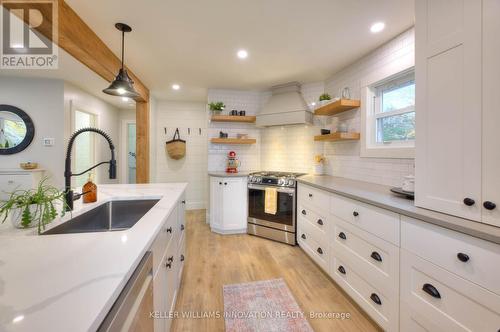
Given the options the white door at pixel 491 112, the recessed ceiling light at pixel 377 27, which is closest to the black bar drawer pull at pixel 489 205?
the white door at pixel 491 112

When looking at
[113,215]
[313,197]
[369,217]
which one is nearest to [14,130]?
[113,215]

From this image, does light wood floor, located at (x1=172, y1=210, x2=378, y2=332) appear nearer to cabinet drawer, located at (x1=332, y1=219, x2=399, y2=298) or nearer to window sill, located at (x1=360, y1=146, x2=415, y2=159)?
cabinet drawer, located at (x1=332, y1=219, x2=399, y2=298)

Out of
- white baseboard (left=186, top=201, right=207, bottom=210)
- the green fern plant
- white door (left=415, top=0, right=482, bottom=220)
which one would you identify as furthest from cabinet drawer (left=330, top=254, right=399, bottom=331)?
white baseboard (left=186, top=201, right=207, bottom=210)

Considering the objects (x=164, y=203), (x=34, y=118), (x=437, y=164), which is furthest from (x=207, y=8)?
(x=34, y=118)

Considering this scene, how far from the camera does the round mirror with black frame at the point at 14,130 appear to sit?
3.35 m

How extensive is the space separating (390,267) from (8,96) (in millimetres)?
5317

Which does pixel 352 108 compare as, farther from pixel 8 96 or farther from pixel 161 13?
pixel 8 96

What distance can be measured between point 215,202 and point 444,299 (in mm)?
2733

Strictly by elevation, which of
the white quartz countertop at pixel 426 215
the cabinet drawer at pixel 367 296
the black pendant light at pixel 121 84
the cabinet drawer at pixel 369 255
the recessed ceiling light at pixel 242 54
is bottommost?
the cabinet drawer at pixel 367 296

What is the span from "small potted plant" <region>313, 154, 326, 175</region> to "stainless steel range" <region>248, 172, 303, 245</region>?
1.40 feet

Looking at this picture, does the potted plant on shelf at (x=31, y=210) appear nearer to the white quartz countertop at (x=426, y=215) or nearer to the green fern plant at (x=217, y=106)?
the white quartz countertop at (x=426, y=215)

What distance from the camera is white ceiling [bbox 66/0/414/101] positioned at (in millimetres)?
1700

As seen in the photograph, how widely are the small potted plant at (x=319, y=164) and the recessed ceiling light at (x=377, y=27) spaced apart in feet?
5.46

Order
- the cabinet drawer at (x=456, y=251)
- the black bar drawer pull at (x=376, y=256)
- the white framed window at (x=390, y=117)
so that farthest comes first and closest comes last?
1. the white framed window at (x=390, y=117)
2. the black bar drawer pull at (x=376, y=256)
3. the cabinet drawer at (x=456, y=251)
